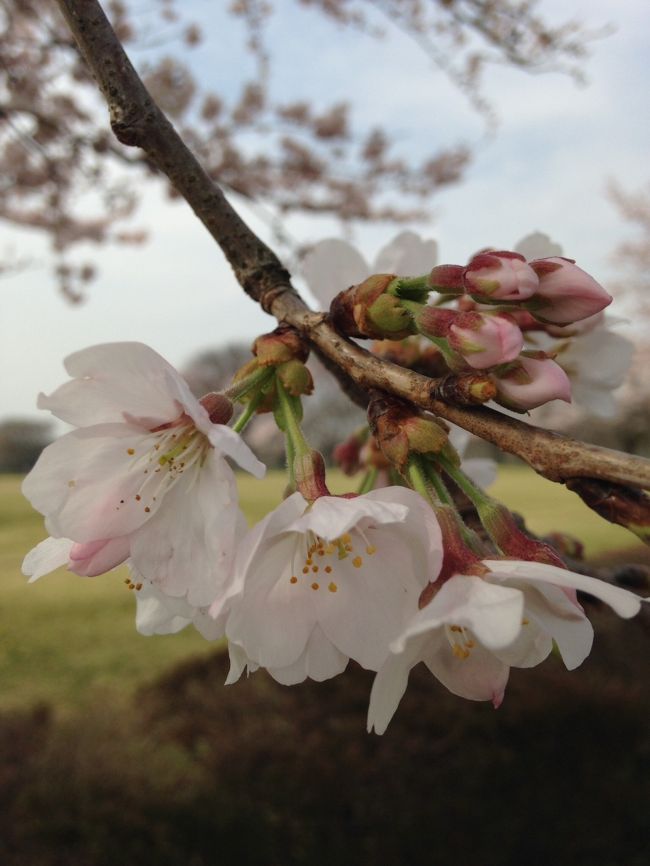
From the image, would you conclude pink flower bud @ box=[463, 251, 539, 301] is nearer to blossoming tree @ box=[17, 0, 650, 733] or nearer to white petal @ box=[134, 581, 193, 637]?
blossoming tree @ box=[17, 0, 650, 733]

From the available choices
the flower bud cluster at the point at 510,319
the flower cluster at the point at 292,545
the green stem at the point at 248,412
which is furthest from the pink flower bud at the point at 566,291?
the green stem at the point at 248,412

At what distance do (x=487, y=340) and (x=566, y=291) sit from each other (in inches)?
2.2

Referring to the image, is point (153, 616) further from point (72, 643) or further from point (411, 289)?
point (72, 643)

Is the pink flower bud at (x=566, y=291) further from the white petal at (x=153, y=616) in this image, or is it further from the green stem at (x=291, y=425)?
the white petal at (x=153, y=616)

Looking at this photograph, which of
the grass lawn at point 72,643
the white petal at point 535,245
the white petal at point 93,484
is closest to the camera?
the white petal at point 93,484

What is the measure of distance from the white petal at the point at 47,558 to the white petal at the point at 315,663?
16 cm

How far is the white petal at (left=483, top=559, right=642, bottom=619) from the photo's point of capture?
1.19ft

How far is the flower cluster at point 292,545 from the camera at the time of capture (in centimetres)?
41

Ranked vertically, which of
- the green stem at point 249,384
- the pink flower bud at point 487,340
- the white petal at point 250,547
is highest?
the green stem at point 249,384

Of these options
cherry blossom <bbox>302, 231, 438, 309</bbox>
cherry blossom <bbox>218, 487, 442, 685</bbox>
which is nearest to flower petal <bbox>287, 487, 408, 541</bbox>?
cherry blossom <bbox>218, 487, 442, 685</bbox>

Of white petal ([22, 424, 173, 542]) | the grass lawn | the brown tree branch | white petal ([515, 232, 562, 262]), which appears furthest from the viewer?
the grass lawn

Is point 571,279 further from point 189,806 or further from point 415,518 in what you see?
point 189,806

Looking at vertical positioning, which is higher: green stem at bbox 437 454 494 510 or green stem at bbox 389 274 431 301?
green stem at bbox 389 274 431 301

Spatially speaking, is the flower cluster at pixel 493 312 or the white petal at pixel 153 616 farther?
the white petal at pixel 153 616
